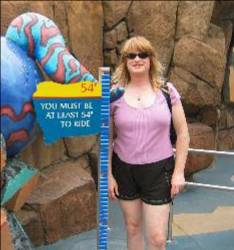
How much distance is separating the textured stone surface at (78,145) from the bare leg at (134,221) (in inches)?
55.9

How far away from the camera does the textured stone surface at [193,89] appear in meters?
5.16

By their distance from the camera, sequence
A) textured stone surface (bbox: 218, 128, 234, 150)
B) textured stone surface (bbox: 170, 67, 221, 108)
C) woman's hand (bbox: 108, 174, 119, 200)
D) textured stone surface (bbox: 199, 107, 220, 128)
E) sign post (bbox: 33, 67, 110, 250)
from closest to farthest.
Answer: sign post (bbox: 33, 67, 110, 250) → woman's hand (bbox: 108, 174, 119, 200) → textured stone surface (bbox: 170, 67, 221, 108) → textured stone surface (bbox: 199, 107, 220, 128) → textured stone surface (bbox: 218, 128, 234, 150)

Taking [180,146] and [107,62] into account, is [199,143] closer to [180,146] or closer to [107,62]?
[107,62]

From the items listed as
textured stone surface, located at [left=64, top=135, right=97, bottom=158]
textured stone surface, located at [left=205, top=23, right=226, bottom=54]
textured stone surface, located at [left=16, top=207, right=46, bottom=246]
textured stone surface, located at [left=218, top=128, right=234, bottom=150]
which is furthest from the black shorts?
textured stone surface, located at [left=218, top=128, right=234, bottom=150]

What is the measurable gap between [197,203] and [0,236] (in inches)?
98.1

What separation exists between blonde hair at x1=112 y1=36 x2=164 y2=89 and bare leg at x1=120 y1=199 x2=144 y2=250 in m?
0.61

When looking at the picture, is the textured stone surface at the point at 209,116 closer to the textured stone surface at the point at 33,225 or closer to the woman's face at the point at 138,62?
the textured stone surface at the point at 33,225

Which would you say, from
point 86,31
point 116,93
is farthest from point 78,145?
point 116,93

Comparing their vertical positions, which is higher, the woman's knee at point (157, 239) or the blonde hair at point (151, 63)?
the blonde hair at point (151, 63)

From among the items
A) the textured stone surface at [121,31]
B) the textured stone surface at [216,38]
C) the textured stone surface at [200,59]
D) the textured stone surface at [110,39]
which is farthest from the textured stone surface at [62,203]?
the textured stone surface at [216,38]

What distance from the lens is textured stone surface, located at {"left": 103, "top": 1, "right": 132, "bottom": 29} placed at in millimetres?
4305

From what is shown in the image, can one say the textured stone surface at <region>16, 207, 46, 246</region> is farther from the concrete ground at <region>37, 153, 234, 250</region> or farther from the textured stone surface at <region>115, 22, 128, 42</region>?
the textured stone surface at <region>115, 22, 128, 42</region>

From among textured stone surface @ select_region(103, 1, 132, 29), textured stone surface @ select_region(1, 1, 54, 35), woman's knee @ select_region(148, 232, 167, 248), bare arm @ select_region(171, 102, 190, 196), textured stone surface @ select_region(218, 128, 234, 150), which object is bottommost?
textured stone surface @ select_region(218, 128, 234, 150)

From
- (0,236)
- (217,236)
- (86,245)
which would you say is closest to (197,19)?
(217,236)
